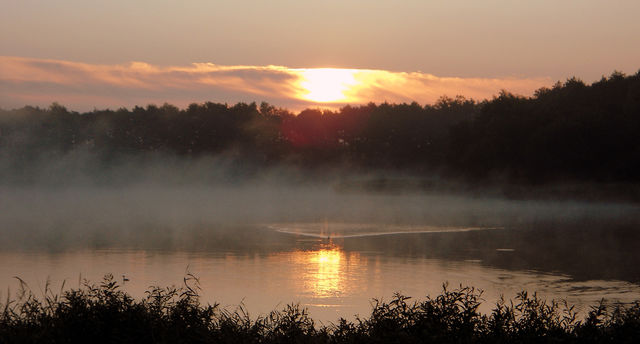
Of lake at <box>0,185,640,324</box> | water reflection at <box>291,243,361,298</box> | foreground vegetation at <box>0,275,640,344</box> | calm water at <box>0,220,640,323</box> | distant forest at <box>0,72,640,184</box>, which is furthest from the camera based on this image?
distant forest at <box>0,72,640,184</box>

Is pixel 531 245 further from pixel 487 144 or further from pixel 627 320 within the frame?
pixel 487 144

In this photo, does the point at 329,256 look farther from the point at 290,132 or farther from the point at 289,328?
the point at 290,132

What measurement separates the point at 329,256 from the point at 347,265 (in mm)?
3008

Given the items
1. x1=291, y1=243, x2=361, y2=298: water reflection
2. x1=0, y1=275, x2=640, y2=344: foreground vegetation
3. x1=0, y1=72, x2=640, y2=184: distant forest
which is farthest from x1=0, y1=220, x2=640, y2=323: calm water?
x1=0, y1=72, x2=640, y2=184: distant forest

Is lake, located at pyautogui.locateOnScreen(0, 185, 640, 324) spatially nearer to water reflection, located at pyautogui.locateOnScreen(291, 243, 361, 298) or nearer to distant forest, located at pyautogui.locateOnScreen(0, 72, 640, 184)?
water reflection, located at pyautogui.locateOnScreen(291, 243, 361, 298)

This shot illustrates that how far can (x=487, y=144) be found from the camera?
9200cm

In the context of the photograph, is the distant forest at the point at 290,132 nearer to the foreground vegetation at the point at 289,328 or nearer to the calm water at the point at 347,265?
the calm water at the point at 347,265

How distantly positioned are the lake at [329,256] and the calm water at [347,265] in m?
0.05

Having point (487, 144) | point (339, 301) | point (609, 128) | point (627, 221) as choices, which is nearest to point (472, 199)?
point (487, 144)

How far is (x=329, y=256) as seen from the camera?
32.2 meters

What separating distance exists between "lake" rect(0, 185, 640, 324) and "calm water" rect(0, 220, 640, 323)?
0.17 ft

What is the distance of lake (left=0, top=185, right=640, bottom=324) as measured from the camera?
23156 mm

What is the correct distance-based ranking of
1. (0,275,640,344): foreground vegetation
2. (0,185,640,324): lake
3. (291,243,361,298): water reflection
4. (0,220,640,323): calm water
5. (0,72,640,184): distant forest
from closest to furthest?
(0,275,640,344): foreground vegetation → (0,220,640,323): calm water → (0,185,640,324): lake → (291,243,361,298): water reflection → (0,72,640,184): distant forest

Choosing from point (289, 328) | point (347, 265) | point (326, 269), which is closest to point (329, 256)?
A: point (347, 265)
